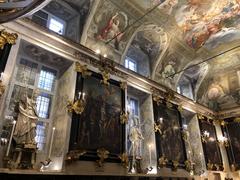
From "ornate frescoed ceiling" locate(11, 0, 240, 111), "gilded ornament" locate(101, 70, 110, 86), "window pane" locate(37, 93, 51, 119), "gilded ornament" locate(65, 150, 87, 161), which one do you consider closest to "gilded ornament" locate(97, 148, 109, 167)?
"gilded ornament" locate(65, 150, 87, 161)

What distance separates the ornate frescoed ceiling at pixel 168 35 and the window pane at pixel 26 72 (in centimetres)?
248

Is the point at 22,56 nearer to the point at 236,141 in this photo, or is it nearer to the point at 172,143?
the point at 172,143

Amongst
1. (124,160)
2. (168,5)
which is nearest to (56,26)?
(168,5)

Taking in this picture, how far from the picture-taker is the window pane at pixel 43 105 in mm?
9109

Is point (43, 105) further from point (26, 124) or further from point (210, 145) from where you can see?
point (210, 145)

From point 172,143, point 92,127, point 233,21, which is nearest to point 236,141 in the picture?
point 172,143

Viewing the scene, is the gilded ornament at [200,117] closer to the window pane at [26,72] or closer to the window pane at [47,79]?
the window pane at [47,79]

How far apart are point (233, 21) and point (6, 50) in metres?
13.6

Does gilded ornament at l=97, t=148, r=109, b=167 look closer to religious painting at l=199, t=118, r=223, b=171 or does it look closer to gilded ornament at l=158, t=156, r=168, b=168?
gilded ornament at l=158, t=156, r=168, b=168

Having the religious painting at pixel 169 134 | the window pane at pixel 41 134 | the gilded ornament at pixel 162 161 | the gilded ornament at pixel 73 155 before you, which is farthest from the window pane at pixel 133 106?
the window pane at pixel 41 134

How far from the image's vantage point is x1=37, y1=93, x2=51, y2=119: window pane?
9109 mm

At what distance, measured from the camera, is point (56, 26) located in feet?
35.0

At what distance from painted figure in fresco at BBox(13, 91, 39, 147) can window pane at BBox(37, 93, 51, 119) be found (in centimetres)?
84

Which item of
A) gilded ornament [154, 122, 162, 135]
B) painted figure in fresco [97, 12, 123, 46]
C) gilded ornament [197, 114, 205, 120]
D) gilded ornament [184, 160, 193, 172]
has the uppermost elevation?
painted figure in fresco [97, 12, 123, 46]
